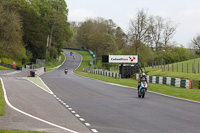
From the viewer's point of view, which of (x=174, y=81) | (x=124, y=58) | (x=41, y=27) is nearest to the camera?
(x=174, y=81)

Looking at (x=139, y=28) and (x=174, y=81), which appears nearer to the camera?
(x=174, y=81)

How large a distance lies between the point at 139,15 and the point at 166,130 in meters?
70.2

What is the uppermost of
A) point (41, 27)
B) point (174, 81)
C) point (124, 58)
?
point (41, 27)

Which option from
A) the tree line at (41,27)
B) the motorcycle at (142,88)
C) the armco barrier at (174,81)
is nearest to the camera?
the motorcycle at (142,88)

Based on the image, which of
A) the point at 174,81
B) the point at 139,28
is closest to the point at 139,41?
the point at 139,28

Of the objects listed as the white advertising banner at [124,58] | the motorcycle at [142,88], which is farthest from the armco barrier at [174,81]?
the white advertising banner at [124,58]

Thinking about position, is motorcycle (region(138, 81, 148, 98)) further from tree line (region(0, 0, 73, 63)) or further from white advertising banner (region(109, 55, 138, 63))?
tree line (region(0, 0, 73, 63))

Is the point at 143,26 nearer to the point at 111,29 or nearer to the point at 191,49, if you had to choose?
the point at 191,49

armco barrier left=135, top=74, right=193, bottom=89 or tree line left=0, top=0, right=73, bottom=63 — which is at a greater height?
tree line left=0, top=0, right=73, bottom=63

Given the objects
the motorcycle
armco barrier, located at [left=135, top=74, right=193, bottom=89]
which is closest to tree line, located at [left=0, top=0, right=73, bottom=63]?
armco barrier, located at [left=135, top=74, right=193, bottom=89]

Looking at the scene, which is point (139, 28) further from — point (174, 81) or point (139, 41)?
point (174, 81)

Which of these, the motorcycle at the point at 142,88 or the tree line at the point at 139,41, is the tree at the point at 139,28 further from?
the motorcycle at the point at 142,88

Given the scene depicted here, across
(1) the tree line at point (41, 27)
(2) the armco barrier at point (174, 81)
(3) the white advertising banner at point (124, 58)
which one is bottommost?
(2) the armco barrier at point (174, 81)

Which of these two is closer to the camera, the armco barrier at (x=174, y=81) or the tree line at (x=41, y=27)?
the armco barrier at (x=174, y=81)
